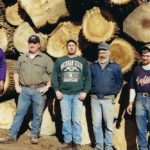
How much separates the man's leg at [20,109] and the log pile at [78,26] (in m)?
0.70

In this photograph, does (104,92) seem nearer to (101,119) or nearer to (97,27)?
(101,119)

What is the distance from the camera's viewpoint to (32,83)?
7996 millimetres

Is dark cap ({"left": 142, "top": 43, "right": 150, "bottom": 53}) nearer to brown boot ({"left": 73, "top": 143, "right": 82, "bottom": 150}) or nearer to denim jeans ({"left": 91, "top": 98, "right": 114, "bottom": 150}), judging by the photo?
denim jeans ({"left": 91, "top": 98, "right": 114, "bottom": 150})

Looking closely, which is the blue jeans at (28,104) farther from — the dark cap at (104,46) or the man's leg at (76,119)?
the dark cap at (104,46)

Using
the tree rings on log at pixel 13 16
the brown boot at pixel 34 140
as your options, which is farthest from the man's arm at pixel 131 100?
the tree rings on log at pixel 13 16

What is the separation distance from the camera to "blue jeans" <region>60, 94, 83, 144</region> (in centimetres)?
782

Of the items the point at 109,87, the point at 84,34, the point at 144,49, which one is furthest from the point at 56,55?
the point at 144,49

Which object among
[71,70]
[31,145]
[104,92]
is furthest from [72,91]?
[31,145]

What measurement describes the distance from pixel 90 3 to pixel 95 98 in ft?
6.07

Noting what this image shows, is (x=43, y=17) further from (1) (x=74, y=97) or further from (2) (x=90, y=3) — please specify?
(1) (x=74, y=97)

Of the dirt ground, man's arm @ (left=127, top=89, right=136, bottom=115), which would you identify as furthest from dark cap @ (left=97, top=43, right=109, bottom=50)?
the dirt ground

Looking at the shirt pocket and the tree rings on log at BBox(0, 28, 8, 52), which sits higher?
the tree rings on log at BBox(0, 28, 8, 52)

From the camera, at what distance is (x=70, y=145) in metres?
7.88

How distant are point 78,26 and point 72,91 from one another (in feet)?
4.46
